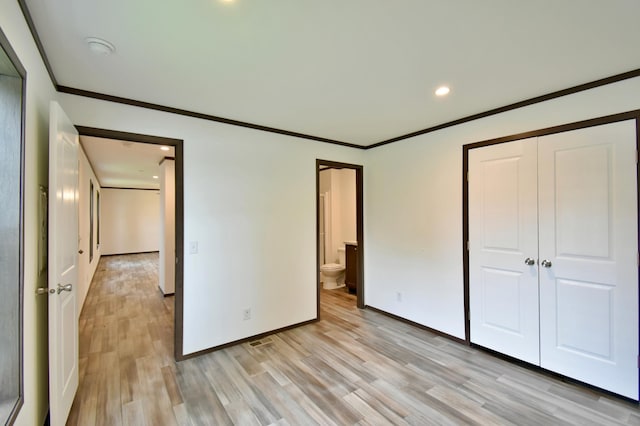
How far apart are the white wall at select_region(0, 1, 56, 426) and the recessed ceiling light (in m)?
2.61

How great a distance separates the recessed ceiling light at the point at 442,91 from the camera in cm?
238

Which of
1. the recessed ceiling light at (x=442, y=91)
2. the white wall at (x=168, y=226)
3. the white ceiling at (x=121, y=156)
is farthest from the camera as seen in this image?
the white wall at (x=168, y=226)

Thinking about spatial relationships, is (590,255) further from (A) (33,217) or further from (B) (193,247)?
(A) (33,217)

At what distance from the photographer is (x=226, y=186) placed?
3105 mm

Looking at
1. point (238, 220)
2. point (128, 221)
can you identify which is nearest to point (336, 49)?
point (238, 220)

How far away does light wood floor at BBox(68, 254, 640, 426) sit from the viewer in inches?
80.0

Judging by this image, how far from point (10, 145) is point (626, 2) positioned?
10.3 ft

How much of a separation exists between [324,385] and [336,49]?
99.6 inches

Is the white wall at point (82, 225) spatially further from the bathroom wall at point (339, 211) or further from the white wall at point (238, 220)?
the bathroom wall at point (339, 211)

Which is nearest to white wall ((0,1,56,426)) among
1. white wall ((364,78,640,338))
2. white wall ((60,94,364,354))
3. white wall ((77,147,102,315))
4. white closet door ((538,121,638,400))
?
white wall ((60,94,364,354))

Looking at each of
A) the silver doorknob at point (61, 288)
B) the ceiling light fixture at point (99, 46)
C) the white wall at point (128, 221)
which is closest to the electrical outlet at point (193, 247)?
the silver doorknob at point (61, 288)

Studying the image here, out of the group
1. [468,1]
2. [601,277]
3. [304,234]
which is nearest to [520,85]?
[468,1]

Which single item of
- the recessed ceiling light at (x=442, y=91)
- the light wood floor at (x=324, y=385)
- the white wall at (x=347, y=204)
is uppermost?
the recessed ceiling light at (x=442, y=91)

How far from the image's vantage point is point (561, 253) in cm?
246
